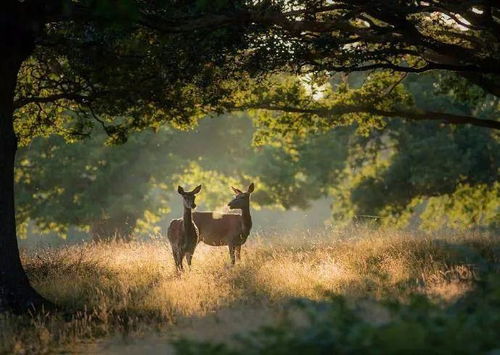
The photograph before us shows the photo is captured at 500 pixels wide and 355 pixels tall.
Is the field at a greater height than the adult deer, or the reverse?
the adult deer

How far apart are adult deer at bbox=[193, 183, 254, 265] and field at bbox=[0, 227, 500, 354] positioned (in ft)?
1.35

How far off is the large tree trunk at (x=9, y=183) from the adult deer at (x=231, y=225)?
6.11 metres

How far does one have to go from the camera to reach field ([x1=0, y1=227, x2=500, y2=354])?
16.5 feet

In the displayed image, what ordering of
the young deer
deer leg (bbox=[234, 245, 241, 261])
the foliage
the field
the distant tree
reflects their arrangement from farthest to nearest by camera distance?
the distant tree, deer leg (bbox=[234, 245, 241, 261]), the young deer, the field, the foliage

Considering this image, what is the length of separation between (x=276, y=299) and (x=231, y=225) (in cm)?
603

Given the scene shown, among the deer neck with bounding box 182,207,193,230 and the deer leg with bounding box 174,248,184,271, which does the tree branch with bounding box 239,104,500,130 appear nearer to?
the deer neck with bounding box 182,207,193,230

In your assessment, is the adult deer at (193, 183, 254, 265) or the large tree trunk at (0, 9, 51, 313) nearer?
the large tree trunk at (0, 9, 51, 313)

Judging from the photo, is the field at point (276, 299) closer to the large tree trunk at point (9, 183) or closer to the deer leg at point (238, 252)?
the deer leg at point (238, 252)

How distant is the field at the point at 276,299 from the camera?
5016 mm

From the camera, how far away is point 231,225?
16641mm

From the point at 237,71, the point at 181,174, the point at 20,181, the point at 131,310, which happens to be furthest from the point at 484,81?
the point at 181,174

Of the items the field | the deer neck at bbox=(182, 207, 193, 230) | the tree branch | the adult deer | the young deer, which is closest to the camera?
the field

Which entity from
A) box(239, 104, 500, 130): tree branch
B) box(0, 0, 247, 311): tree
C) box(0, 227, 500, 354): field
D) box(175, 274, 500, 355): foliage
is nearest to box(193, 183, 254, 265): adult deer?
box(0, 227, 500, 354): field

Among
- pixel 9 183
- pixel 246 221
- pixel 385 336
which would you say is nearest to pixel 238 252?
pixel 246 221
